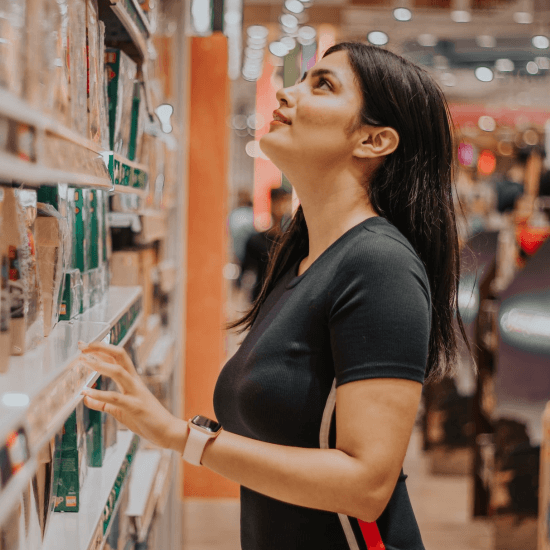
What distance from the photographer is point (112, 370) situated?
1087 millimetres

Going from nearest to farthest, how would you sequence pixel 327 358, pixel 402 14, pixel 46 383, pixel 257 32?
pixel 46 383, pixel 327 358, pixel 402 14, pixel 257 32

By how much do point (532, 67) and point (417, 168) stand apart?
8.85 metres

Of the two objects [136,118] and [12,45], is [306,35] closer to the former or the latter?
[136,118]

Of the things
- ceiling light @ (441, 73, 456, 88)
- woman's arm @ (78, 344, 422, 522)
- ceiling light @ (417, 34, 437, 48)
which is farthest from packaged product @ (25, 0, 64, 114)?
ceiling light @ (441, 73, 456, 88)

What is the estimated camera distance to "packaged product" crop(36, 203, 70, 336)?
1.12m

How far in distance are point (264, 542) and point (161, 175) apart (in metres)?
1.75

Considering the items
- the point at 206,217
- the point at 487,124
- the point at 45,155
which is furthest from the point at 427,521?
the point at 487,124

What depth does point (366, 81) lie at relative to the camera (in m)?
1.34

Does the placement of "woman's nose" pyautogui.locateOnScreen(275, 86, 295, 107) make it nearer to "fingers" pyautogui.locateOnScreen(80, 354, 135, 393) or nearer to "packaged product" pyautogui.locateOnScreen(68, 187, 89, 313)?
"packaged product" pyautogui.locateOnScreen(68, 187, 89, 313)

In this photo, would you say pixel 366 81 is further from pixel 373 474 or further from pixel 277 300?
pixel 373 474

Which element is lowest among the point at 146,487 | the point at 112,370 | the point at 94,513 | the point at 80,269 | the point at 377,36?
the point at 146,487

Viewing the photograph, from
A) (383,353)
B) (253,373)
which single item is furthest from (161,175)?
(383,353)

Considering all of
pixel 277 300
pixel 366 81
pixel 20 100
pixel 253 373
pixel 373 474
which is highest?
pixel 366 81

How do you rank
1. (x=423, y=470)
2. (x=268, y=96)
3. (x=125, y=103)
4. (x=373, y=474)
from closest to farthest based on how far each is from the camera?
(x=373, y=474)
(x=125, y=103)
(x=423, y=470)
(x=268, y=96)
